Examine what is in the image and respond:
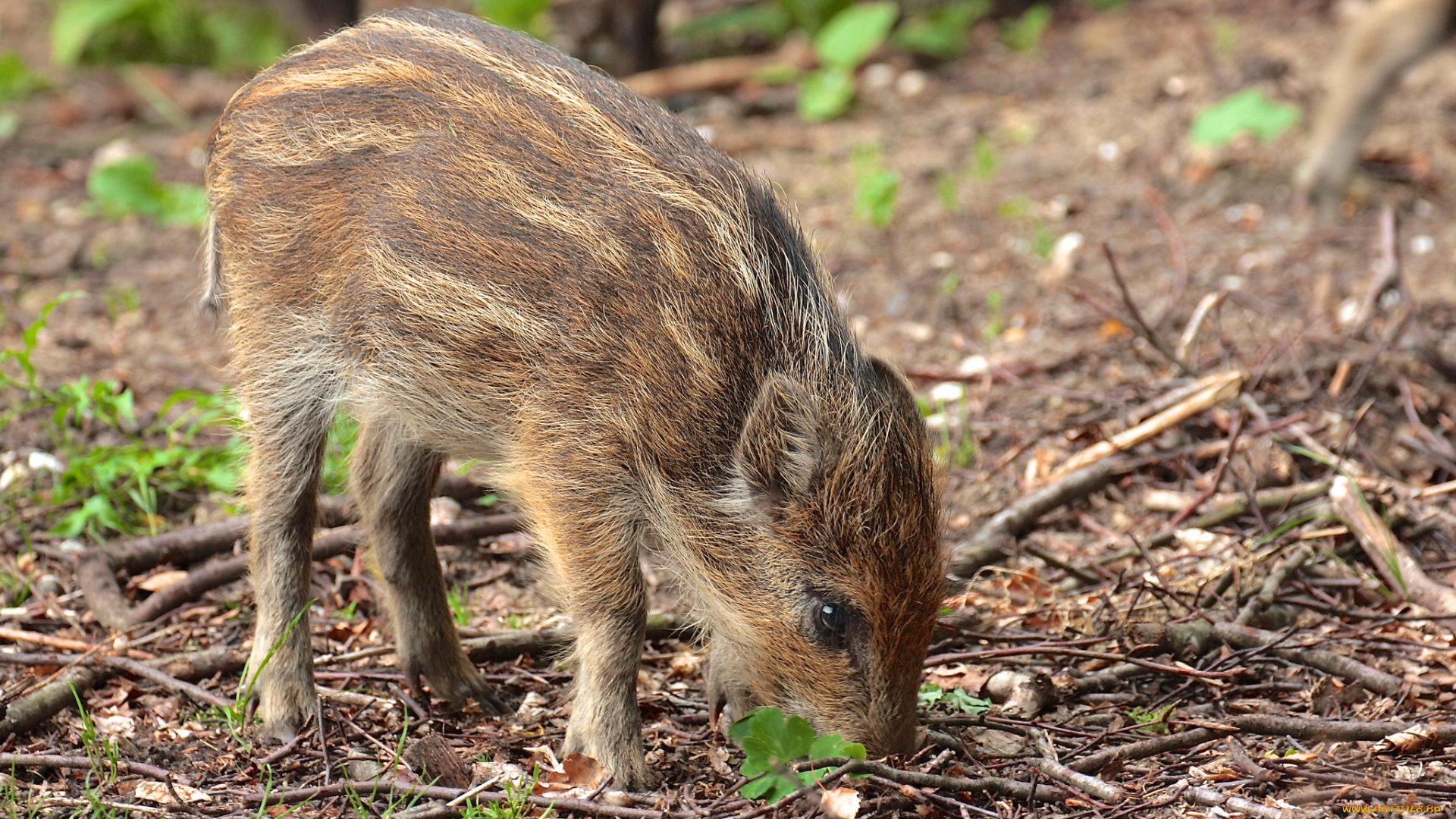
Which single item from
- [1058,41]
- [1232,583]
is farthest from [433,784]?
[1058,41]

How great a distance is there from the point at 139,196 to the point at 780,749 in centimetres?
618

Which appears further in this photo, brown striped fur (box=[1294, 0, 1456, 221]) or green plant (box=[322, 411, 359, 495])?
brown striped fur (box=[1294, 0, 1456, 221])

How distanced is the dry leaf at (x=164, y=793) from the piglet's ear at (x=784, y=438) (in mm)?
1591

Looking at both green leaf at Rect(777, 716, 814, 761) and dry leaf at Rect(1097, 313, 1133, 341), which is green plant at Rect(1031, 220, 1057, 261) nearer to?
dry leaf at Rect(1097, 313, 1133, 341)

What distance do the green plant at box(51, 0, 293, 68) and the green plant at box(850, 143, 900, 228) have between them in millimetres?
4781

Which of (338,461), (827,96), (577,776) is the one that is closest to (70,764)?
(577,776)

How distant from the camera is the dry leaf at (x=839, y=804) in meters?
2.89

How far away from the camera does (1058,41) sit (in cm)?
1064

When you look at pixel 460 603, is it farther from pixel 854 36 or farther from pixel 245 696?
pixel 854 36

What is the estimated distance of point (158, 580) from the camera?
4.32 metres

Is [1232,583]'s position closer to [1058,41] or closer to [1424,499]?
[1424,499]

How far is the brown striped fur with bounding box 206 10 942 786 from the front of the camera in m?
3.24

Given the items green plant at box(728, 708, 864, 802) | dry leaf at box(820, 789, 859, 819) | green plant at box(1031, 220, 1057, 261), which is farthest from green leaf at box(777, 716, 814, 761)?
green plant at box(1031, 220, 1057, 261)

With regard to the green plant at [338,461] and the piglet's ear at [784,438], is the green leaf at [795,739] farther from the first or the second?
the green plant at [338,461]
